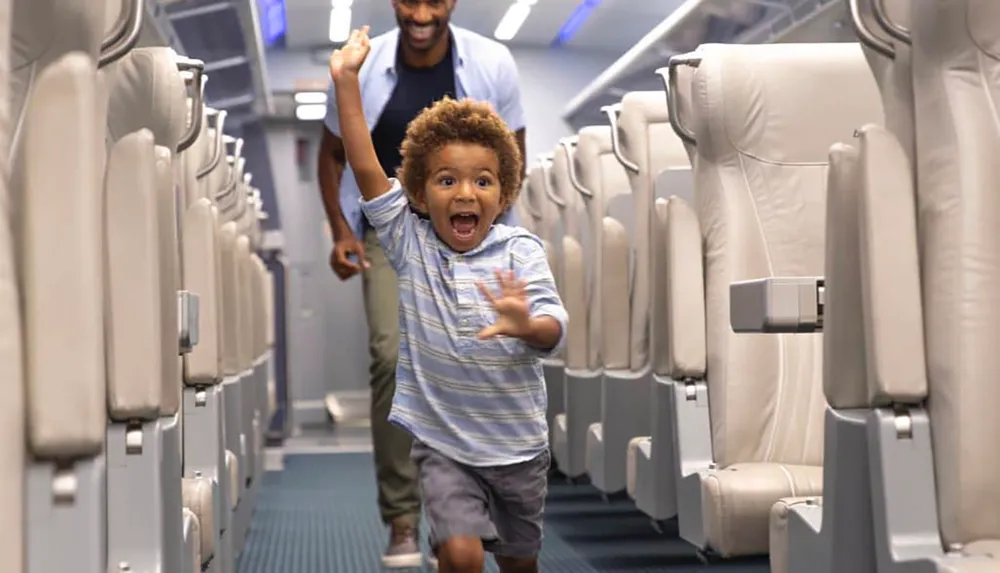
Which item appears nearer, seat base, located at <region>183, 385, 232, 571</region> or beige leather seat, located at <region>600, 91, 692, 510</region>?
seat base, located at <region>183, 385, 232, 571</region>

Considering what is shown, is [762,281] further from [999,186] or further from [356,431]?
[356,431]

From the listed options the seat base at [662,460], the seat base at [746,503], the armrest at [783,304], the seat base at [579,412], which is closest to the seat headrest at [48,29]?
the armrest at [783,304]

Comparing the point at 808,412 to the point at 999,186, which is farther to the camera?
the point at 808,412

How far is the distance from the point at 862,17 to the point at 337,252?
7.93 feet

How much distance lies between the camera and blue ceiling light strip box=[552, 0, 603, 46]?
14117mm

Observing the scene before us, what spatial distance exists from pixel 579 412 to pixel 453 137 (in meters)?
3.34

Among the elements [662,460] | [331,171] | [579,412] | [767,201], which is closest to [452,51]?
[331,171]

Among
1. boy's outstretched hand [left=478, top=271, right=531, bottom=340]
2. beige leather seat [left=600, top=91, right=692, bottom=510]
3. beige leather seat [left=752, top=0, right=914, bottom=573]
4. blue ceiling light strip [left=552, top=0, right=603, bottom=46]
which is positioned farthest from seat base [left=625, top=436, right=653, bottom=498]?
blue ceiling light strip [left=552, top=0, right=603, bottom=46]

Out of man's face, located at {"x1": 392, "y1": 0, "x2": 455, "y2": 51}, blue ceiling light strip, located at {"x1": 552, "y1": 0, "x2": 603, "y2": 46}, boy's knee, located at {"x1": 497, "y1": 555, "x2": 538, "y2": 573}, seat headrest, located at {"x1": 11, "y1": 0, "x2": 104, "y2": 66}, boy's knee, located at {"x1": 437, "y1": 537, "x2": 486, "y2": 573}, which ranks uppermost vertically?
blue ceiling light strip, located at {"x1": 552, "y1": 0, "x2": 603, "y2": 46}

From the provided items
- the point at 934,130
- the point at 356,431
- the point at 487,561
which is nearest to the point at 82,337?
the point at 934,130

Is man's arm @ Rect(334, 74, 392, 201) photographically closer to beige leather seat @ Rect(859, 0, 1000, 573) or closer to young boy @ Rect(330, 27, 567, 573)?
young boy @ Rect(330, 27, 567, 573)

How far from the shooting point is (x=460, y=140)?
2.88 m

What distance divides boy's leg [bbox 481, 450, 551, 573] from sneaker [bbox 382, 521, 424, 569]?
1.87m

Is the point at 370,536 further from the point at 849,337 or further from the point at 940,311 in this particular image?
the point at 940,311
